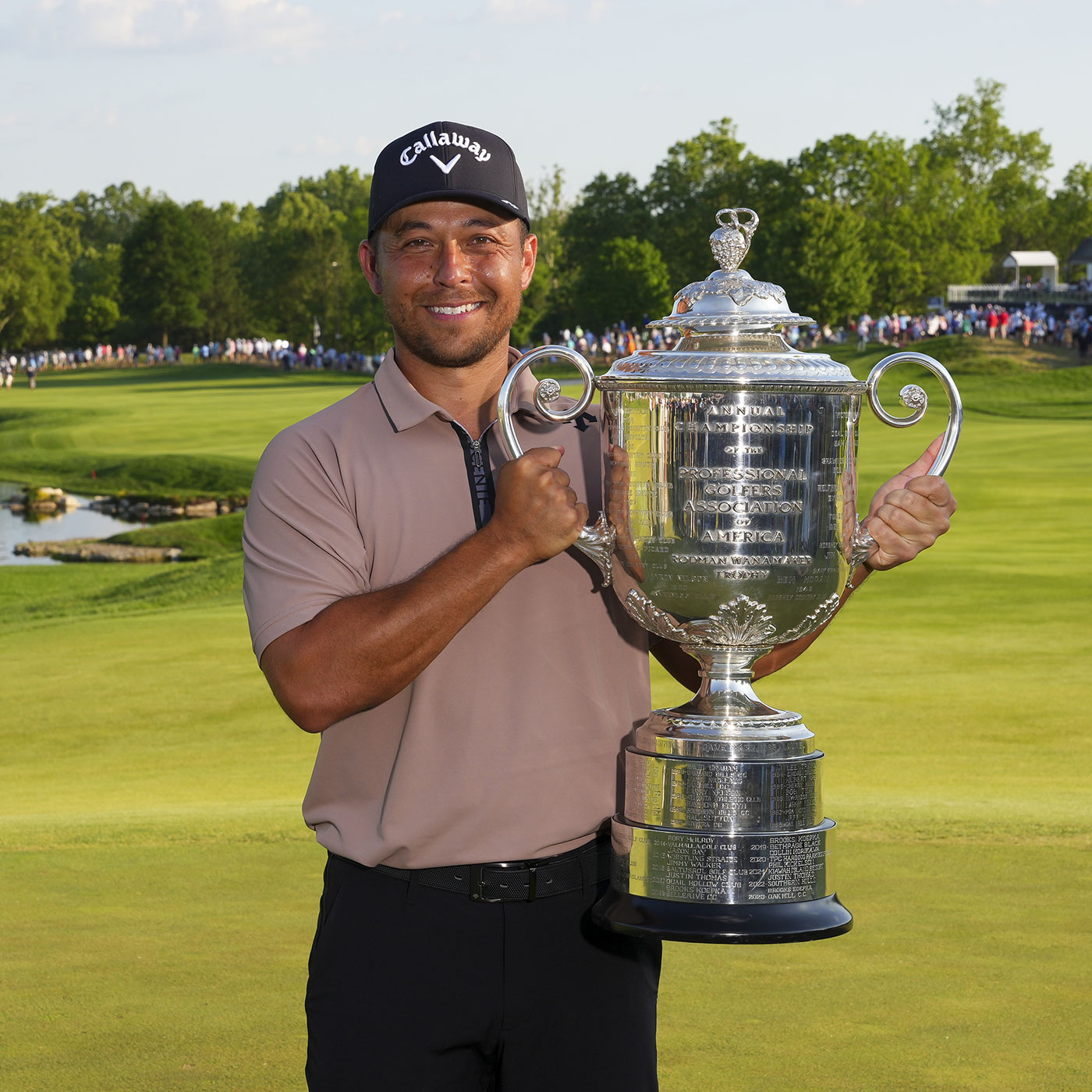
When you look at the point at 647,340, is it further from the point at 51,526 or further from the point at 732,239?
the point at 732,239

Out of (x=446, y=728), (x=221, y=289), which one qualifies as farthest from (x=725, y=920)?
(x=221, y=289)

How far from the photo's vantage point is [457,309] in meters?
3.04

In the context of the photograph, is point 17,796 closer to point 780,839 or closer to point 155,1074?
point 155,1074

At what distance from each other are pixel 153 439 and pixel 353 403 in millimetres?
50492

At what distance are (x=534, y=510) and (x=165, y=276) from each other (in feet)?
393

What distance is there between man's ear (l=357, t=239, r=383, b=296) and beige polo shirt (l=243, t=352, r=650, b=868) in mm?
240

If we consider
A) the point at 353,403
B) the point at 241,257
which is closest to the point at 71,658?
the point at 353,403

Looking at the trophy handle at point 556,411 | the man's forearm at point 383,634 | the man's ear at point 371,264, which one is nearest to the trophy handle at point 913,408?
the trophy handle at point 556,411

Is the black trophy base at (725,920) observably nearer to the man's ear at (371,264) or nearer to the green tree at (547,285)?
the man's ear at (371,264)

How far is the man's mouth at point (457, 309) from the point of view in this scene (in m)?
3.04

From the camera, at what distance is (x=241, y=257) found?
430 ft

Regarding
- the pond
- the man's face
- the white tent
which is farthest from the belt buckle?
the white tent

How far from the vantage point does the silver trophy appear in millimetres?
2732

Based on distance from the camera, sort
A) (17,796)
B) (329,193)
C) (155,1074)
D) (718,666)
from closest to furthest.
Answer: (718,666) < (155,1074) < (17,796) < (329,193)
